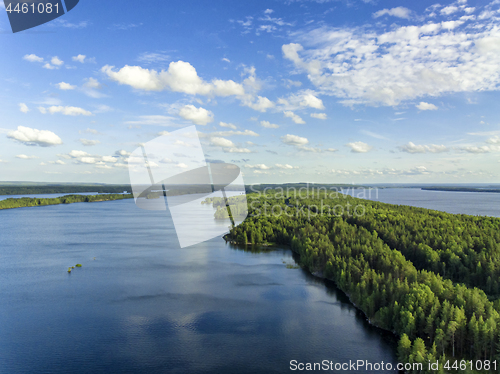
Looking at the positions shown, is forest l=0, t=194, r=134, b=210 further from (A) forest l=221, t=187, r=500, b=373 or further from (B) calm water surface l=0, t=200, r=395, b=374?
(A) forest l=221, t=187, r=500, b=373

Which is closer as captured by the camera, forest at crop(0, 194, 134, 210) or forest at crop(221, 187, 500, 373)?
forest at crop(221, 187, 500, 373)

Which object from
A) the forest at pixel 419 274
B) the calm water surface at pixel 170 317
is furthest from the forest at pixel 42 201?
the forest at pixel 419 274

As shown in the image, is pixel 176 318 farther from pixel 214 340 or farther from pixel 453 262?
pixel 453 262

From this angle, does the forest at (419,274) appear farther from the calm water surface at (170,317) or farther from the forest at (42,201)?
the forest at (42,201)

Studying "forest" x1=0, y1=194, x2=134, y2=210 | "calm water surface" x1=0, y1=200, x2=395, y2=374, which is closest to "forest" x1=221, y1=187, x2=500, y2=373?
"calm water surface" x1=0, y1=200, x2=395, y2=374

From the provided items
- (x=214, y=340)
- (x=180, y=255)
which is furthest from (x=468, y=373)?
(x=180, y=255)

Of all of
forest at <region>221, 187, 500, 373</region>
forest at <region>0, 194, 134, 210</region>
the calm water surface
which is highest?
forest at <region>0, 194, 134, 210</region>

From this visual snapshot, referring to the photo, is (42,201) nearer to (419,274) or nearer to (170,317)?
(170,317)
